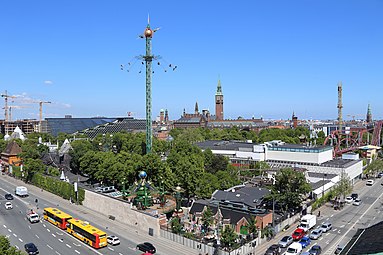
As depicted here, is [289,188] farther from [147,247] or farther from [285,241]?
[147,247]

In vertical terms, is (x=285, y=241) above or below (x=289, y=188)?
below

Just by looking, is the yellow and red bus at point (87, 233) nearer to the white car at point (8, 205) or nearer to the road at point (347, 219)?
the white car at point (8, 205)

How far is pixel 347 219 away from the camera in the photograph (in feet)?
181

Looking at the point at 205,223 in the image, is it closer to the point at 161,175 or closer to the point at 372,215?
the point at 161,175

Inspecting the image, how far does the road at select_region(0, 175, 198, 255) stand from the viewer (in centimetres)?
4122

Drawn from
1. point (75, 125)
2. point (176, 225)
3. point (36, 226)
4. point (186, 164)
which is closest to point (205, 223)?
point (176, 225)

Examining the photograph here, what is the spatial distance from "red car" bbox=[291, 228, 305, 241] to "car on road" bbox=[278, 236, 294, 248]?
87 cm

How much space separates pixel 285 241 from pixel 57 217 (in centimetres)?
3295

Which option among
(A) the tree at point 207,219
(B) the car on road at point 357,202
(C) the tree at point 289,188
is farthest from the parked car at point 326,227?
(B) the car on road at point 357,202

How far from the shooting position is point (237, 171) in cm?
8269

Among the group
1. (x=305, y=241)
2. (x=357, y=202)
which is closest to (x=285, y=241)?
(x=305, y=241)

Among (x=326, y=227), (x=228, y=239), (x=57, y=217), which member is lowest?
(x=326, y=227)

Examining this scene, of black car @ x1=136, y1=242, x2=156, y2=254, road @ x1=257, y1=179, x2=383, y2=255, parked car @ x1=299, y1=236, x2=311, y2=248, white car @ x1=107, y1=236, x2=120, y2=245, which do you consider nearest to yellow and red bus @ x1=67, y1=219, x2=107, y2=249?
white car @ x1=107, y1=236, x2=120, y2=245

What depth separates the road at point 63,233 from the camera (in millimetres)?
41219
